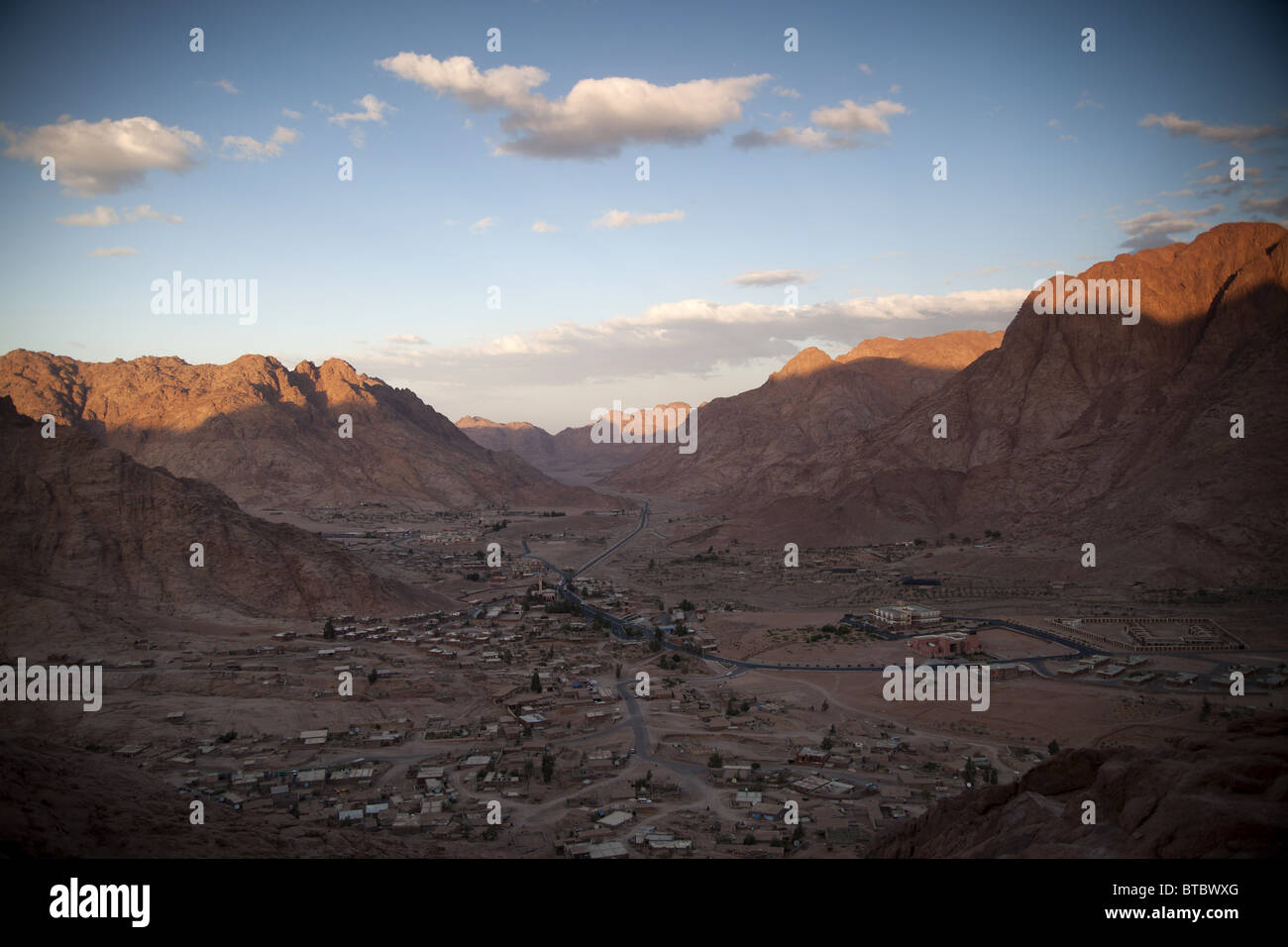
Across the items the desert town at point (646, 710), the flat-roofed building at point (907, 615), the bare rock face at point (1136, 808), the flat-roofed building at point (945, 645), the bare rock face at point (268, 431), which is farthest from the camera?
the bare rock face at point (268, 431)

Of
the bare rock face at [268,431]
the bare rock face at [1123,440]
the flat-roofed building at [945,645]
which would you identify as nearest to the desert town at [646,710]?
the flat-roofed building at [945,645]

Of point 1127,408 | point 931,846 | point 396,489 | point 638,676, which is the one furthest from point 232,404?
point 931,846

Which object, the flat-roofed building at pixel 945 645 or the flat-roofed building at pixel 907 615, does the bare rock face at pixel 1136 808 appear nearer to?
the flat-roofed building at pixel 945 645

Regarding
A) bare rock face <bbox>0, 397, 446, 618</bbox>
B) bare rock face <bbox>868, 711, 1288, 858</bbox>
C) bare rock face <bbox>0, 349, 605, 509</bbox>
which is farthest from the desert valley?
bare rock face <bbox>0, 349, 605, 509</bbox>

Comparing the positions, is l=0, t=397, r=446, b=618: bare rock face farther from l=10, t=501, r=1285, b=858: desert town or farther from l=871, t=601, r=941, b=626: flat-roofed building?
l=871, t=601, r=941, b=626: flat-roofed building

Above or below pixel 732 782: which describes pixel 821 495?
above

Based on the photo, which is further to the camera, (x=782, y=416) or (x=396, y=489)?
(x=782, y=416)
